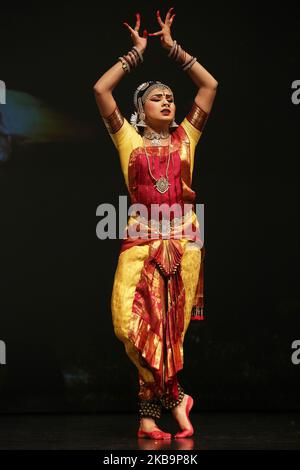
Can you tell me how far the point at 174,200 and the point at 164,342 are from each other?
679mm

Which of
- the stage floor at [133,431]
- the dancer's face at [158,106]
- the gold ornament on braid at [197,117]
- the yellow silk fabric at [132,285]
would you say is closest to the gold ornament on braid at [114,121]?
the dancer's face at [158,106]

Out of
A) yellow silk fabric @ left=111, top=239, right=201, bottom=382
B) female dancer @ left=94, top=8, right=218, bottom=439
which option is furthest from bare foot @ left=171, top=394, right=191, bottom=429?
yellow silk fabric @ left=111, top=239, right=201, bottom=382

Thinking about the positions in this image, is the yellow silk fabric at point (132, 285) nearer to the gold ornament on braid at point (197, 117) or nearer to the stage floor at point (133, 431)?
the stage floor at point (133, 431)

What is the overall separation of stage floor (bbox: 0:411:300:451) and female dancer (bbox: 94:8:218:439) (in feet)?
0.70

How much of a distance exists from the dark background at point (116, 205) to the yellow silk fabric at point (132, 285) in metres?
1.38

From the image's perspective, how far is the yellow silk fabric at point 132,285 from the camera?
4.82m

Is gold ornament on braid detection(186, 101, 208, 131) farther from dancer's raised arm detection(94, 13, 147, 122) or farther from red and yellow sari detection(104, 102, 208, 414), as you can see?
dancer's raised arm detection(94, 13, 147, 122)

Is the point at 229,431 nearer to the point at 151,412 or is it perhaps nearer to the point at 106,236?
the point at 151,412

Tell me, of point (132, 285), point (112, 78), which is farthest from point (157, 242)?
point (112, 78)

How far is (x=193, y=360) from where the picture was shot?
631 cm

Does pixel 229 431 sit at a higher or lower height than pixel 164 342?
lower

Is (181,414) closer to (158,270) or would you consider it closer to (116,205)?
(158,270)
